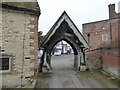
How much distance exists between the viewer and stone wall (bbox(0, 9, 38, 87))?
7.98m

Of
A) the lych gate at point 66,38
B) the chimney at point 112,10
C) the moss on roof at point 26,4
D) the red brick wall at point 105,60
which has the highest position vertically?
the chimney at point 112,10

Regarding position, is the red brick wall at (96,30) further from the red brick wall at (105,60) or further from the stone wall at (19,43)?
the stone wall at (19,43)

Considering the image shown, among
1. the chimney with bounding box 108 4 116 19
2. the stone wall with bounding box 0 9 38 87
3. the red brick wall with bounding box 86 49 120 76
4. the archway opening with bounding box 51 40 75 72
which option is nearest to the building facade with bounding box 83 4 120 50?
the chimney with bounding box 108 4 116 19

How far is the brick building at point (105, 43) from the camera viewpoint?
9327mm

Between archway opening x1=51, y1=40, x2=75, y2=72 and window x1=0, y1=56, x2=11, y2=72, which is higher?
window x1=0, y1=56, x2=11, y2=72

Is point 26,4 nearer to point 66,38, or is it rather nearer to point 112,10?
point 66,38

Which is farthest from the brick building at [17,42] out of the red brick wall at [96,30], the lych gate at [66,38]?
the red brick wall at [96,30]

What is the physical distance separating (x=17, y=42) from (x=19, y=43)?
0.15m

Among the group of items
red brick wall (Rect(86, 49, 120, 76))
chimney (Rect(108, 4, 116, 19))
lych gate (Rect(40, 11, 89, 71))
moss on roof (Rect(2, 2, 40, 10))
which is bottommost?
red brick wall (Rect(86, 49, 120, 76))

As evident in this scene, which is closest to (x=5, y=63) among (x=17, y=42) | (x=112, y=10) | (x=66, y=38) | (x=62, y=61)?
(x=17, y=42)

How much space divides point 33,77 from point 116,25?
20348mm

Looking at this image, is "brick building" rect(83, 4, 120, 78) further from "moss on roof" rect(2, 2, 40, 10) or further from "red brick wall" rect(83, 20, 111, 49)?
"moss on roof" rect(2, 2, 40, 10)

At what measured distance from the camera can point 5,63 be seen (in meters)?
7.95

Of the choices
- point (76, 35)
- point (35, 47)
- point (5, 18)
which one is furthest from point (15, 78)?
point (76, 35)
